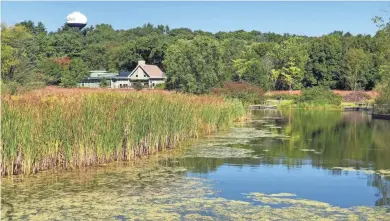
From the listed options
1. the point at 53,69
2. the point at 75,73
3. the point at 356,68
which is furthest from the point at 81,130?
the point at 75,73

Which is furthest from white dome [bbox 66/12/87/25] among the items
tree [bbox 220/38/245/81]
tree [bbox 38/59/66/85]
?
tree [bbox 38/59/66/85]

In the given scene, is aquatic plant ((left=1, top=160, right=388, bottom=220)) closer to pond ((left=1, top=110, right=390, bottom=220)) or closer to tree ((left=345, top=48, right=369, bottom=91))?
pond ((left=1, top=110, right=390, bottom=220))

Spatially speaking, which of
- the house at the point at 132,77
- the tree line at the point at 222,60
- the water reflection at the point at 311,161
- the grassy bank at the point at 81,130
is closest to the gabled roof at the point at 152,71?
the house at the point at 132,77

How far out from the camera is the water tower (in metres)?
109

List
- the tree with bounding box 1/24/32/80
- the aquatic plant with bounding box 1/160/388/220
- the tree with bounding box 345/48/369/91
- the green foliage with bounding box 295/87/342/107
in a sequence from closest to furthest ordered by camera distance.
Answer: the aquatic plant with bounding box 1/160/388/220, the tree with bounding box 1/24/32/80, the green foliage with bounding box 295/87/342/107, the tree with bounding box 345/48/369/91

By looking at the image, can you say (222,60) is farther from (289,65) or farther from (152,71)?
(152,71)

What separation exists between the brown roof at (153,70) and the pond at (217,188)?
5288cm

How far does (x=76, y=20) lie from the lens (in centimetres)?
10975

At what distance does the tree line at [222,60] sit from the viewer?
140ft

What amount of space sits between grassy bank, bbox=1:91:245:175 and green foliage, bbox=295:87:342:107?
33.9 meters

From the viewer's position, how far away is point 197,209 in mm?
8016

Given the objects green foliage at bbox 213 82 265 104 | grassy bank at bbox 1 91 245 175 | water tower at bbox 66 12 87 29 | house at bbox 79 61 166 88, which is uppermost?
water tower at bbox 66 12 87 29

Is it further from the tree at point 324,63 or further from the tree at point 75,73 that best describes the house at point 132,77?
the tree at point 324,63

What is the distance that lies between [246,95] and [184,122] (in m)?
24.2
